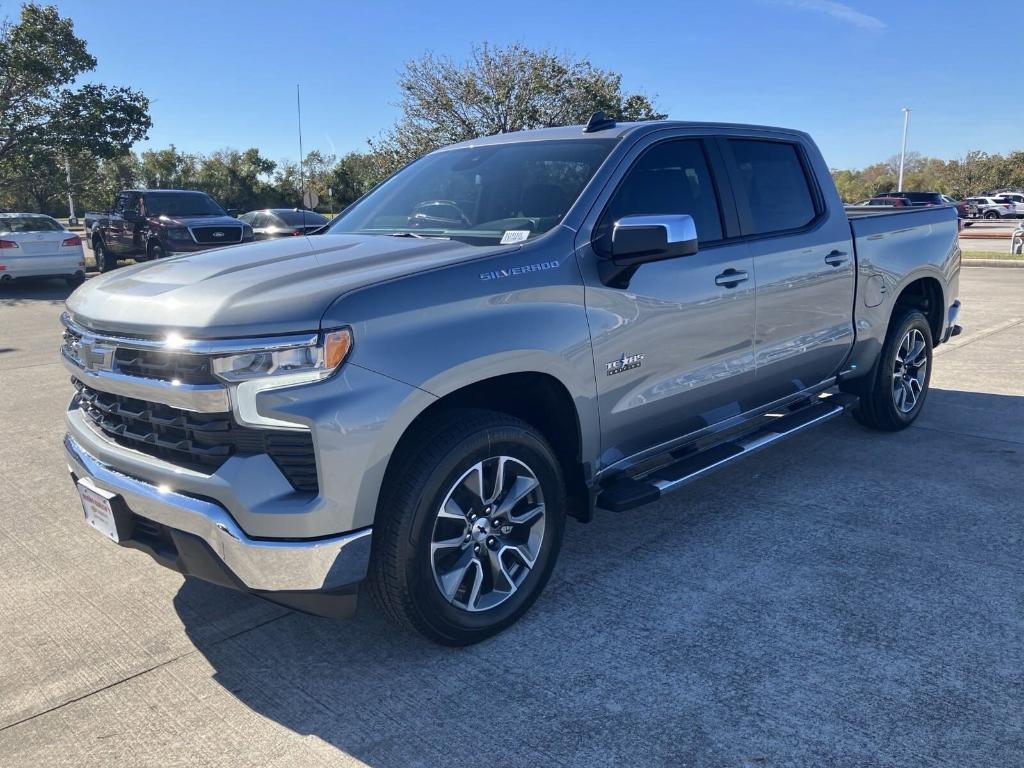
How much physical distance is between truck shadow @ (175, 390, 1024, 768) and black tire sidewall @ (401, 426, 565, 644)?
0.38 feet

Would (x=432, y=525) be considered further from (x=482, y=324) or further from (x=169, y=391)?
(x=169, y=391)

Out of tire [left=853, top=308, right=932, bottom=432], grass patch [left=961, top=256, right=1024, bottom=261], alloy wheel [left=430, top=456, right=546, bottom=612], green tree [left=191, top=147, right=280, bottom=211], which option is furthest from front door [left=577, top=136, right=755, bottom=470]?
green tree [left=191, top=147, right=280, bottom=211]

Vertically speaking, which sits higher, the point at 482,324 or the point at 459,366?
the point at 482,324

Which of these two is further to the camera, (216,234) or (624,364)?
(216,234)

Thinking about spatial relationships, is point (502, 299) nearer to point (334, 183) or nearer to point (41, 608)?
point (41, 608)

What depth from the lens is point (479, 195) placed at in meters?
4.00

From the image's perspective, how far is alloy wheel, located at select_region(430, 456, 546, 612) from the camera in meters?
3.05

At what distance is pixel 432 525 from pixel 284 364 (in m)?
0.76

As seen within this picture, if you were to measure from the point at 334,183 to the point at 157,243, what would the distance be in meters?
31.1

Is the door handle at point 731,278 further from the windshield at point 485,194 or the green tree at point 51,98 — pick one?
the green tree at point 51,98

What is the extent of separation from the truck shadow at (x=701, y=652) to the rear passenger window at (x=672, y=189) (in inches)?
60.5

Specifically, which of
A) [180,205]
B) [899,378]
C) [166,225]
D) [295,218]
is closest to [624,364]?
[899,378]

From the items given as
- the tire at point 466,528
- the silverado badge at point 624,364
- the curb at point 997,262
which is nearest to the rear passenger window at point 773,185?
the silverado badge at point 624,364

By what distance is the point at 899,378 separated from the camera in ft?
18.7
